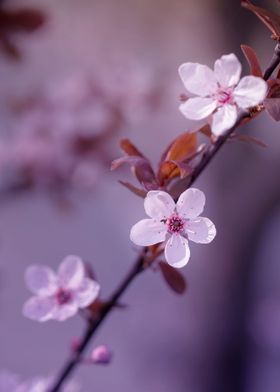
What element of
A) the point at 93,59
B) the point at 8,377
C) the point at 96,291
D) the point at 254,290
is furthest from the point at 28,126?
the point at 254,290

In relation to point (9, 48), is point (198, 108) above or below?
above

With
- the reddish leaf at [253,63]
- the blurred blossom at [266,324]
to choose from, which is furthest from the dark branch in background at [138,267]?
the blurred blossom at [266,324]

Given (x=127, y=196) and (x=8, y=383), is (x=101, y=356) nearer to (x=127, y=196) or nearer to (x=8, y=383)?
(x=8, y=383)

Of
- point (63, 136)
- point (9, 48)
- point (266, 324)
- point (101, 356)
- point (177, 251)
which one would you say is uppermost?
point (177, 251)

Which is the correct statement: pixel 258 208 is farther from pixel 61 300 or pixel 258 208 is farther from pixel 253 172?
pixel 61 300

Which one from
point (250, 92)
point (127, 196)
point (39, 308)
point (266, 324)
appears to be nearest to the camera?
point (250, 92)

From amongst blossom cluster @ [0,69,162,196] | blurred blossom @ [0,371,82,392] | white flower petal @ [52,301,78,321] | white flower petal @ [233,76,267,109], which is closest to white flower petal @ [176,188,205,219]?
white flower petal @ [233,76,267,109]

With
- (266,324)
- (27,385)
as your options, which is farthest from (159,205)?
(266,324)

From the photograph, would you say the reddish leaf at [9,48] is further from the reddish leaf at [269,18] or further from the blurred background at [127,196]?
the reddish leaf at [269,18]
